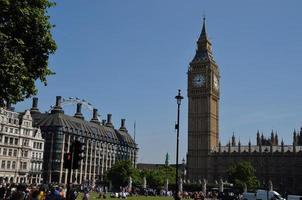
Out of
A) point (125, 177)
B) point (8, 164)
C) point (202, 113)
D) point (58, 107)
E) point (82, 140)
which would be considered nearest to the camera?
point (8, 164)

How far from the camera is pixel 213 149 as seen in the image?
164 metres

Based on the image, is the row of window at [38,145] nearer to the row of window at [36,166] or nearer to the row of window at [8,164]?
the row of window at [36,166]

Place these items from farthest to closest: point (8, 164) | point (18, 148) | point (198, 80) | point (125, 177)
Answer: point (198, 80) → point (125, 177) → point (18, 148) → point (8, 164)

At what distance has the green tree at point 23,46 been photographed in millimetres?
21844

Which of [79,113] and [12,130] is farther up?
[79,113]

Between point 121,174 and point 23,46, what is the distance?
89.6 m

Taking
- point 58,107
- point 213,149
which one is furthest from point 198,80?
point 58,107

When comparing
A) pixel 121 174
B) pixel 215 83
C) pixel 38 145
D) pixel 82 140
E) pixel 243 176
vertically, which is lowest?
pixel 121 174

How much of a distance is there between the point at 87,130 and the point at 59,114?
15726mm

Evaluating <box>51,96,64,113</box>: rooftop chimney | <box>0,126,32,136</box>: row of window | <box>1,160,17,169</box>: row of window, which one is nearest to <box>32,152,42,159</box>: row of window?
<box>0,126,32,136</box>: row of window

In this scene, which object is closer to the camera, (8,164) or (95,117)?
(8,164)

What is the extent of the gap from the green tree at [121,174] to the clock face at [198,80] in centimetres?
6233

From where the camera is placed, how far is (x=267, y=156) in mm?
154625

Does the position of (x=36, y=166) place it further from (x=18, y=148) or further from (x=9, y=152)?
(x=9, y=152)
